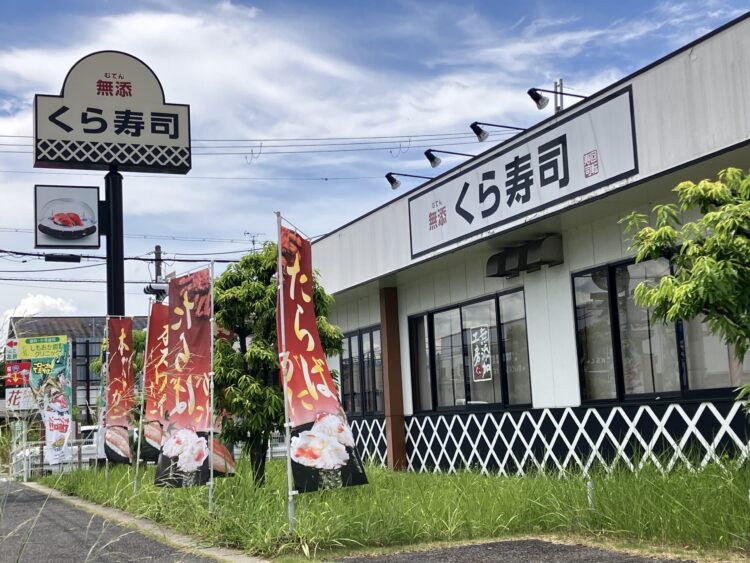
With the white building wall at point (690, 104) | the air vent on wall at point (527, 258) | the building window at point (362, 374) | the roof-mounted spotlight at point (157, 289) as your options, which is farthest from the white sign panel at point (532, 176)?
the roof-mounted spotlight at point (157, 289)

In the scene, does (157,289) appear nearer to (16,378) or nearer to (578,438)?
(578,438)

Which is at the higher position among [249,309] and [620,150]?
[620,150]

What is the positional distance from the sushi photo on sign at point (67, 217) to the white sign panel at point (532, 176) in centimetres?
994

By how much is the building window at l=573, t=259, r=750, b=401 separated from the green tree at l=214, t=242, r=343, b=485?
383cm

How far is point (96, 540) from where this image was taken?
8.86 m

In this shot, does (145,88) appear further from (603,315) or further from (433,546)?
(433,546)

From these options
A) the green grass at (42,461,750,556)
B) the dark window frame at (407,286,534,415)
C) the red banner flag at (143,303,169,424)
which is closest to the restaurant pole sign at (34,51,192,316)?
the red banner flag at (143,303,169,424)

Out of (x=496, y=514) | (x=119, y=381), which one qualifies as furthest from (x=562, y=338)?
(x=119, y=381)

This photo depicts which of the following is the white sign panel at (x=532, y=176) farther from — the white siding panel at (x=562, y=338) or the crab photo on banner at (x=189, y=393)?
the crab photo on banner at (x=189, y=393)

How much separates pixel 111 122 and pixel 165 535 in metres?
12.3

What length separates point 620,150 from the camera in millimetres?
10383

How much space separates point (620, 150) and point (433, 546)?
4923 millimetres

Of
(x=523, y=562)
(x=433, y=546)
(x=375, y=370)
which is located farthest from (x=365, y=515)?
(x=375, y=370)

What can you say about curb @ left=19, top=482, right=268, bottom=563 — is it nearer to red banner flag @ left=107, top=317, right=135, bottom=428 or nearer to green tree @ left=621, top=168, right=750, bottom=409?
red banner flag @ left=107, top=317, right=135, bottom=428
